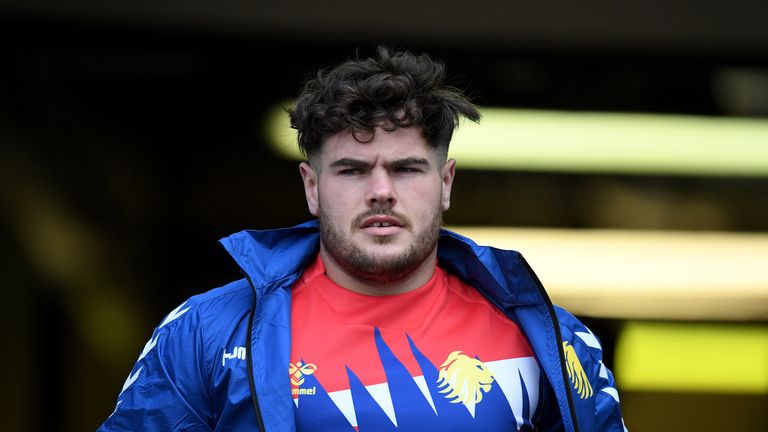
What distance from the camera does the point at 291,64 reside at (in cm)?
532

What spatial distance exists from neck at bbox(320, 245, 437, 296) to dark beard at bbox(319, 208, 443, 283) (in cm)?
1

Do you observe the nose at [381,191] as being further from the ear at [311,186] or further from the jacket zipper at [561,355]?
the jacket zipper at [561,355]

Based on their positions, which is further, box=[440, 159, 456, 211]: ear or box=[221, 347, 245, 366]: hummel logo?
box=[440, 159, 456, 211]: ear

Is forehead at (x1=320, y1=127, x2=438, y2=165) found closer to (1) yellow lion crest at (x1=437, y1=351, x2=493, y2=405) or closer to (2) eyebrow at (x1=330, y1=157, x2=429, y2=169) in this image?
(2) eyebrow at (x1=330, y1=157, x2=429, y2=169)

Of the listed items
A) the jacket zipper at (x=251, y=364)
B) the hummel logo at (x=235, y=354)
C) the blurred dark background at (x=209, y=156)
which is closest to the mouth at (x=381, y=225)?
the jacket zipper at (x=251, y=364)

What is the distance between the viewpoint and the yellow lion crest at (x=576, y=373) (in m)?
2.48

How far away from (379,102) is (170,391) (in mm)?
858

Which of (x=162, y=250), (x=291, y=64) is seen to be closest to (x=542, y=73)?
(x=291, y=64)

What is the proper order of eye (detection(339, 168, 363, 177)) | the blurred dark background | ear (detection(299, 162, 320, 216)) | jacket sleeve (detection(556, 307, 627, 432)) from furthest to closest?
the blurred dark background < ear (detection(299, 162, 320, 216)) < eye (detection(339, 168, 363, 177)) < jacket sleeve (detection(556, 307, 627, 432))

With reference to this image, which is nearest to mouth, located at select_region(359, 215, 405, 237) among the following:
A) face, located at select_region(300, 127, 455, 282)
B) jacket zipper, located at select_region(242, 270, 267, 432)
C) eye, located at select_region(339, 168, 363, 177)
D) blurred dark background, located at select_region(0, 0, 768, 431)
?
face, located at select_region(300, 127, 455, 282)

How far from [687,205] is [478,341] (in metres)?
3.35

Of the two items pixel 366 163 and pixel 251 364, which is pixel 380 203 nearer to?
pixel 366 163

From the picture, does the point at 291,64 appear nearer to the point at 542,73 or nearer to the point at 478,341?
the point at 542,73

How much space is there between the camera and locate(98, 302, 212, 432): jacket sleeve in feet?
7.73
